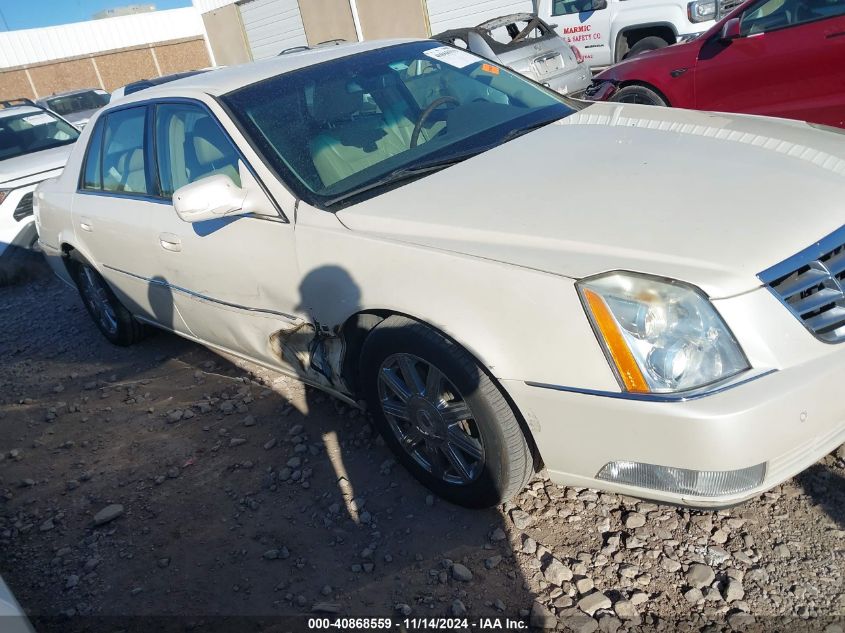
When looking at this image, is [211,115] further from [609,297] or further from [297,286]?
[609,297]

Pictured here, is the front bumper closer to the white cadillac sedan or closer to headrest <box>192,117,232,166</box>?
the white cadillac sedan

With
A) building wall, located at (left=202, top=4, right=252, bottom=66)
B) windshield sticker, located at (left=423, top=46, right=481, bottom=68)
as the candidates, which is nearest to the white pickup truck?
windshield sticker, located at (left=423, top=46, right=481, bottom=68)

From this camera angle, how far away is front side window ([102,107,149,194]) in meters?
3.87

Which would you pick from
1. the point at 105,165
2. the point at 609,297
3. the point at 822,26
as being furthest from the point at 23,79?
A: the point at 609,297

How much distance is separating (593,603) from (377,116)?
2243 mm

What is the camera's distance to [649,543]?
2.50m

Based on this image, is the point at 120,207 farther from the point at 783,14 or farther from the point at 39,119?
the point at 39,119

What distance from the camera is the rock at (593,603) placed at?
7.48ft

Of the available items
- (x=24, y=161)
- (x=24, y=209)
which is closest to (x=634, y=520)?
(x=24, y=209)

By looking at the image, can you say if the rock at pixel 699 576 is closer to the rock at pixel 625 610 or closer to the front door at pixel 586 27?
the rock at pixel 625 610

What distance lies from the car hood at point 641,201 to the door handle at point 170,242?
44.6 inches

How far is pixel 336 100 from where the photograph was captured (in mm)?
3297

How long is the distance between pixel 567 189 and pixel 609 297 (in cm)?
64

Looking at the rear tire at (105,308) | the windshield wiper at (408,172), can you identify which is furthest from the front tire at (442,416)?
the rear tire at (105,308)
